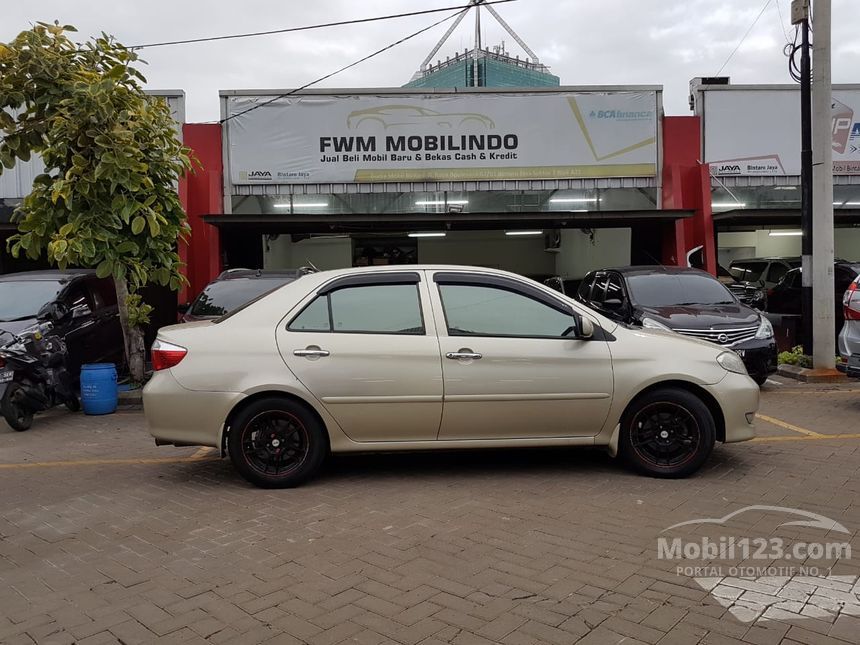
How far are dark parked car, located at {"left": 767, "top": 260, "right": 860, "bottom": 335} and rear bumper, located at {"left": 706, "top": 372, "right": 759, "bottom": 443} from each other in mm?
7990

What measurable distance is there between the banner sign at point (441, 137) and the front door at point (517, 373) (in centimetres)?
1026

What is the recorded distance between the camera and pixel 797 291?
13633mm

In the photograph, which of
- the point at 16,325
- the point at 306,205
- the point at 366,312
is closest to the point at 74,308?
the point at 16,325

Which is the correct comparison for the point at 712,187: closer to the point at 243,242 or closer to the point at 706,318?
the point at 706,318

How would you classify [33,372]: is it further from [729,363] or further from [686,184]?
[686,184]

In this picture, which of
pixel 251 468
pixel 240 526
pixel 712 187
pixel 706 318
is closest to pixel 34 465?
pixel 251 468

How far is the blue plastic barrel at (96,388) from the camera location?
30.0 ft

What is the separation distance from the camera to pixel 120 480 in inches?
233

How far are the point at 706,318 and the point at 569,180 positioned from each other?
23.2 feet

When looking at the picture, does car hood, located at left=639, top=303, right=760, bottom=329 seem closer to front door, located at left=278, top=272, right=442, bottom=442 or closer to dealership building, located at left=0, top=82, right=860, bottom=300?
front door, located at left=278, top=272, right=442, bottom=442

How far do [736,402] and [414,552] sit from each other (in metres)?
2.85

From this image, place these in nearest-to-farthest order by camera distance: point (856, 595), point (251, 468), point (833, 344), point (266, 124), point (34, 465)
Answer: point (856, 595)
point (251, 468)
point (34, 465)
point (833, 344)
point (266, 124)

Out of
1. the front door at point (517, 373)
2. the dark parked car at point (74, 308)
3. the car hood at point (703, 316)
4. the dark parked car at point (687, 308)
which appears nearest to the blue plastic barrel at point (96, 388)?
the dark parked car at point (74, 308)

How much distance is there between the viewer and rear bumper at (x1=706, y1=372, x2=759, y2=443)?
18.0ft
